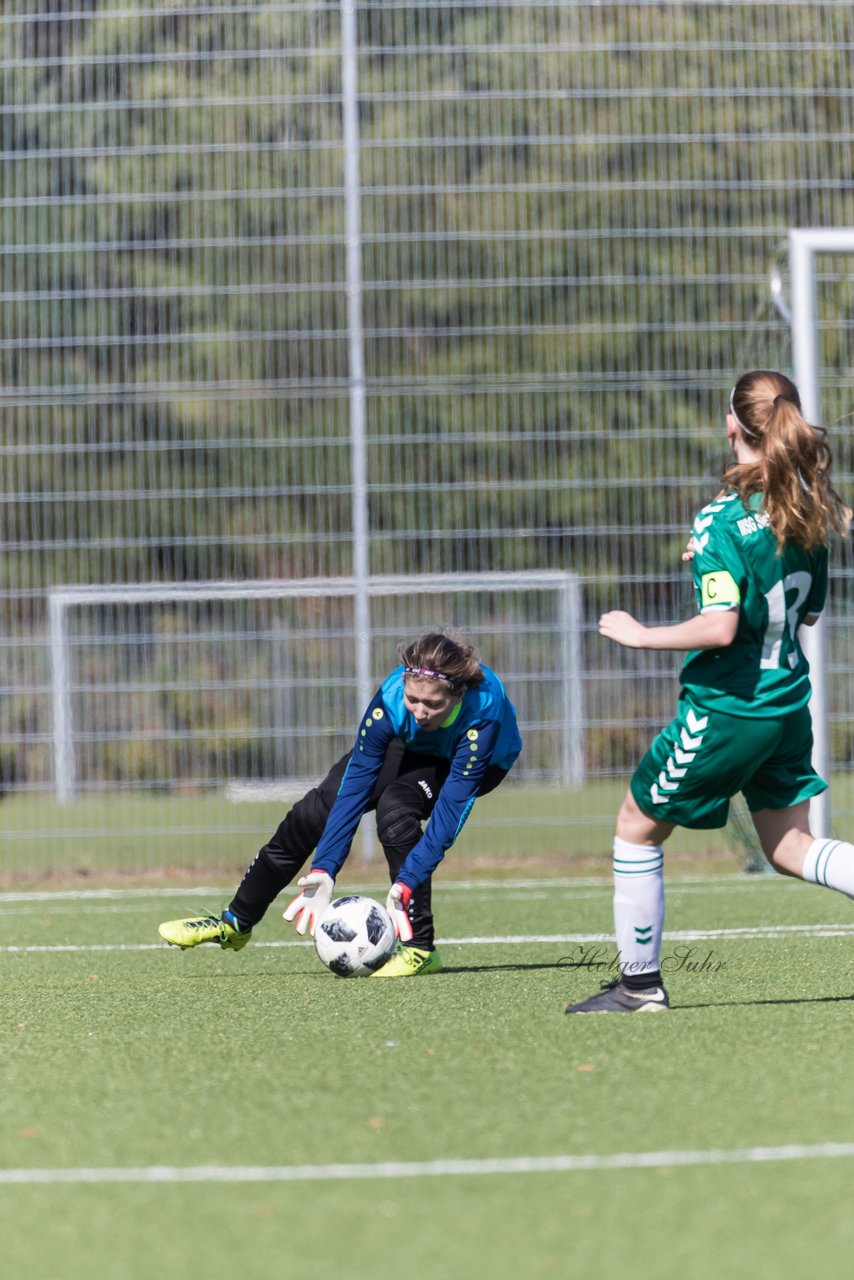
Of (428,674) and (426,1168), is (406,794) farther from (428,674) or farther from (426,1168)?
(426,1168)

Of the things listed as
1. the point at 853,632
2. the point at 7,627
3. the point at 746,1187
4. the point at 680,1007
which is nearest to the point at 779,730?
the point at 680,1007

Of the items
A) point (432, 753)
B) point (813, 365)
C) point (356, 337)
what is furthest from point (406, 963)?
point (356, 337)

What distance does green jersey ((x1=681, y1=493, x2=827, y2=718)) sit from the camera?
4773 millimetres

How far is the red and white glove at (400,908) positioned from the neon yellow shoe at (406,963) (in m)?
0.32

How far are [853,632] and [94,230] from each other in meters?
4.96

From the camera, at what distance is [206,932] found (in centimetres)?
639

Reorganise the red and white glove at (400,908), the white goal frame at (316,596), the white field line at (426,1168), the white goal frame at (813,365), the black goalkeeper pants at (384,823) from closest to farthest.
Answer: the white field line at (426,1168) → the red and white glove at (400,908) → the black goalkeeper pants at (384,823) → the white goal frame at (813,365) → the white goal frame at (316,596)

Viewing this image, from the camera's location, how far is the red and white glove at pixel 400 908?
5.69 meters

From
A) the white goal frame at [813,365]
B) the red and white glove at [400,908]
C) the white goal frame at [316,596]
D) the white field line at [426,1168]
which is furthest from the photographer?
the white goal frame at [316,596]

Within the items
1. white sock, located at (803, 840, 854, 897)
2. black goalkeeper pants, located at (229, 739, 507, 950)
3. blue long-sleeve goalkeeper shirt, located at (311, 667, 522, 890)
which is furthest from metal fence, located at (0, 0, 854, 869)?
white sock, located at (803, 840, 854, 897)

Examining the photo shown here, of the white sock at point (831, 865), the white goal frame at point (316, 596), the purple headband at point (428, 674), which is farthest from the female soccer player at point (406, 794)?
the white goal frame at point (316, 596)

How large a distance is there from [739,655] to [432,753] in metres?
1.79

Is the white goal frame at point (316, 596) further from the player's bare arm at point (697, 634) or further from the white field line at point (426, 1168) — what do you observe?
the white field line at point (426, 1168)

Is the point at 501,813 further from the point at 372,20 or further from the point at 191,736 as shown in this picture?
the point at 372,20
